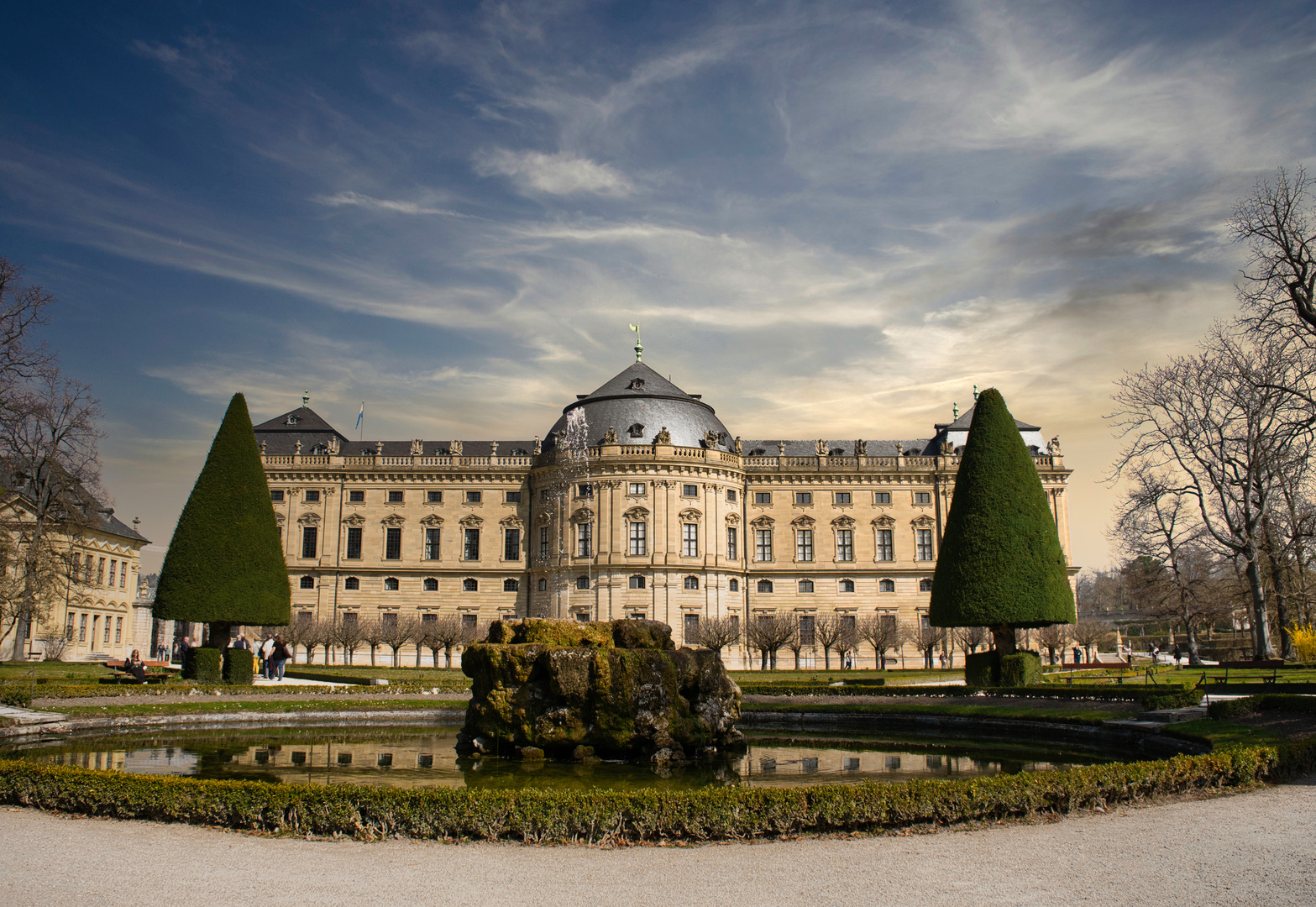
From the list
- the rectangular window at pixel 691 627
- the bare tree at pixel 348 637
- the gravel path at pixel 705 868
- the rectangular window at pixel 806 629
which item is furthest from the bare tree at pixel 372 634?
the gravel path at pixel 705 868

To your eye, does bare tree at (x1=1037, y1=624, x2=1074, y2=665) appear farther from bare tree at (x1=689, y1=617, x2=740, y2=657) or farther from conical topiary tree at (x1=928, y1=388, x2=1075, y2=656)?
conical topiary tree at (x1=928, y1=388, x2=1075, y2=656)

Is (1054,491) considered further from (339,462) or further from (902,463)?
(339,462)

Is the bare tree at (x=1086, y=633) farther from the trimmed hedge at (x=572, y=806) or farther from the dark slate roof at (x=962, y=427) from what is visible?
the trimmed hedge at (x=572, y=806)

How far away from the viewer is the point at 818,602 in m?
57.1

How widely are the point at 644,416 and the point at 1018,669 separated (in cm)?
3076

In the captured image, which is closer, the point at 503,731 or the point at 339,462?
the point at 503,731

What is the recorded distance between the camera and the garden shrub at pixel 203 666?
2891cm

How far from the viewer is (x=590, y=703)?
1622cm

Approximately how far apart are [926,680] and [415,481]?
35.1m

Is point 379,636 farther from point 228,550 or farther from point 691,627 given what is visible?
point 228,550

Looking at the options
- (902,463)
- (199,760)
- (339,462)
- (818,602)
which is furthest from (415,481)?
(199,760)

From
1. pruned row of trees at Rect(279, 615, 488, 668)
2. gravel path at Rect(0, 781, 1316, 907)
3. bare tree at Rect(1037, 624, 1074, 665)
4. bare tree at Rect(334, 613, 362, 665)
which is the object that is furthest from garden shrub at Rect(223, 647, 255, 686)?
bare tree at Rect(1037, 624, 1074, 665)

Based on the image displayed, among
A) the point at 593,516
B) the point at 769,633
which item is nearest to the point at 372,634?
the point at 593,516

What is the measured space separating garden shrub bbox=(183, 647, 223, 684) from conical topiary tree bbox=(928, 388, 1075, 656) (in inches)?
948
